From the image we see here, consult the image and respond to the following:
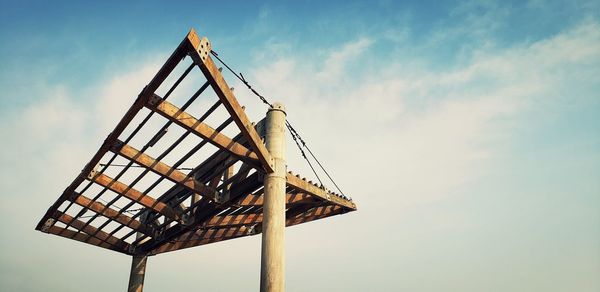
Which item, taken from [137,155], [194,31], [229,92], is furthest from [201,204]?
[194,31]

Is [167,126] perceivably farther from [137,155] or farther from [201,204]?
[201,204]

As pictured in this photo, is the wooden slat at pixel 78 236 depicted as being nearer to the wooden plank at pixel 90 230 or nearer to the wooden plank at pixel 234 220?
the wooden plank at pixel 90 230

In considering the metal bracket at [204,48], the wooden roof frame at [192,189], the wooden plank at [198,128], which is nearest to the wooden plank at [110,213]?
the wooden roof frame at [192,189]

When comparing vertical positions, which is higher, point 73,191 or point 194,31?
point 194,31

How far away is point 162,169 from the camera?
9438mm

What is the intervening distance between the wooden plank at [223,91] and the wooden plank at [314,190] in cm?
112

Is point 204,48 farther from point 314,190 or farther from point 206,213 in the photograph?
point 206,213

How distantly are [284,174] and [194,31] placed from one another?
3905mm

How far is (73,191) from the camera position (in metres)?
10.7

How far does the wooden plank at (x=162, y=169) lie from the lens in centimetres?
Result: 889

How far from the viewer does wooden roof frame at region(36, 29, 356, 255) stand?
724 cm

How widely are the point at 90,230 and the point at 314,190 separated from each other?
821 cm

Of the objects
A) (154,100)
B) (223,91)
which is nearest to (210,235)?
(154,100)

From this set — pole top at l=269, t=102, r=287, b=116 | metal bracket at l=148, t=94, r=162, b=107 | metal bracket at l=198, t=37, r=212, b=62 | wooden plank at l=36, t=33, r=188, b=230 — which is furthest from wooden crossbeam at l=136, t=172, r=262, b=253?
metal bracket at l=198, t=37, r=212, b=62
